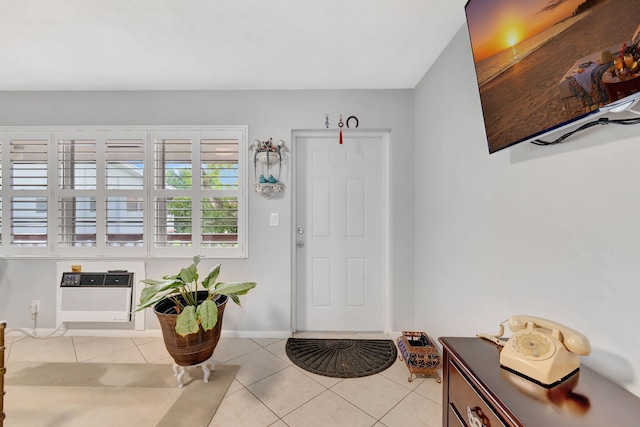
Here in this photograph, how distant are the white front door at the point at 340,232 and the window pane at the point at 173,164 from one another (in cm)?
108

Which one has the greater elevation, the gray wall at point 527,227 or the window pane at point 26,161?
the window pane at point 26,161

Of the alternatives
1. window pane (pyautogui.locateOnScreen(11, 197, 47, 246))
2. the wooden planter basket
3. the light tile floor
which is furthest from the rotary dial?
window pane (pyautogui.locateOnScreen(11, 197, 47, 246))

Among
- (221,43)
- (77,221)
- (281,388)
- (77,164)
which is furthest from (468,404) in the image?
(77,164)

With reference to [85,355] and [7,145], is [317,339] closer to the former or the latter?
[85,355]

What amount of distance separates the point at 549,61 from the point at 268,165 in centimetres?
204

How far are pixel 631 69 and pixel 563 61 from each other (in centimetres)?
21

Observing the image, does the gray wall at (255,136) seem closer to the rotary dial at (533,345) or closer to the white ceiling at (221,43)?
the white ceiling at (221,43)

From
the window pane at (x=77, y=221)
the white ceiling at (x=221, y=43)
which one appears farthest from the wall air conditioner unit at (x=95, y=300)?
the white ceiling at (x=221, y=43)

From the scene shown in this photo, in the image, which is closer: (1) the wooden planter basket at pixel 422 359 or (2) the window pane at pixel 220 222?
(1) the wooden planter basket at pixel 422 359

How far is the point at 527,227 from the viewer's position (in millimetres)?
1148

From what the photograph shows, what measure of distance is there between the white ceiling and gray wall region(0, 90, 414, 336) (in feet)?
0.39

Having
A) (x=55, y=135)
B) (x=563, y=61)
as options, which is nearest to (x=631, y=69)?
(x=563, y=61)

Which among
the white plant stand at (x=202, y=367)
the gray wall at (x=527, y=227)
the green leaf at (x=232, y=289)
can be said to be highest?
the gray wall at (x=527, y=227)

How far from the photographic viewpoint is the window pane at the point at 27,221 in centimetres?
249
